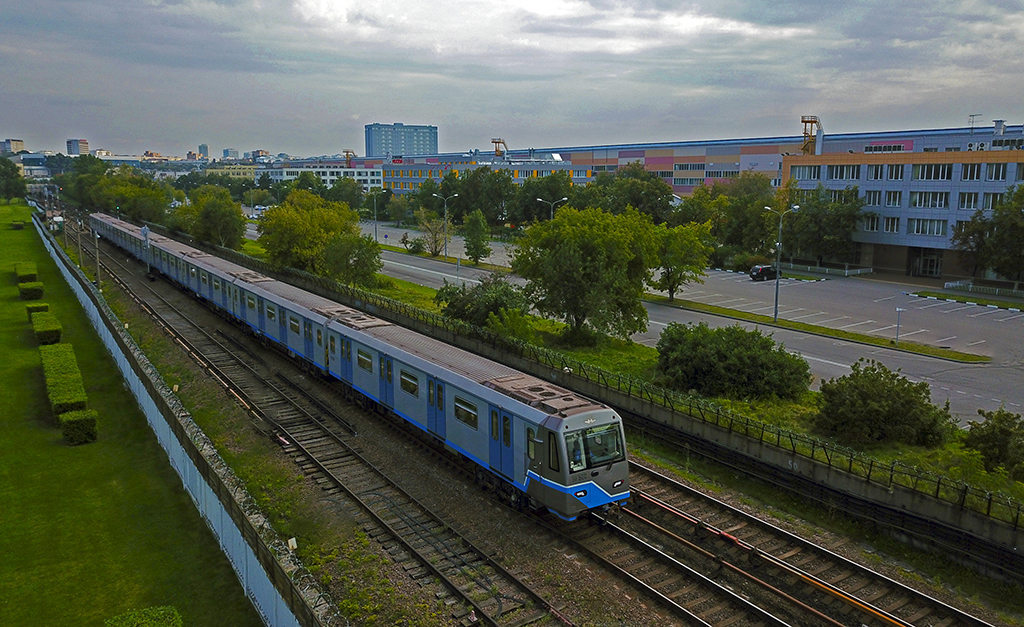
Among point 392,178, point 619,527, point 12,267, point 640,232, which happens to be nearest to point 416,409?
point 619,527

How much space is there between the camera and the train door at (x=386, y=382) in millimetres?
21203

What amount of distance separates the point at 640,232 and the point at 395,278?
93.0 feet

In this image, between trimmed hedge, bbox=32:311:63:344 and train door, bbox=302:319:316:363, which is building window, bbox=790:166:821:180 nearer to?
train door, bbox=302:319:316:363

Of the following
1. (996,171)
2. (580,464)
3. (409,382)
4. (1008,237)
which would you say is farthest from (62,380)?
(996,171)

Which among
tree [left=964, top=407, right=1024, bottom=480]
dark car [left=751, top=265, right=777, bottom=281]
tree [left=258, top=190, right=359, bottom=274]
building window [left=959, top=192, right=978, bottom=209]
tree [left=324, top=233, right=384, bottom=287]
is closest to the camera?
tree [left=964, top=407, right=1024, bottom=480]

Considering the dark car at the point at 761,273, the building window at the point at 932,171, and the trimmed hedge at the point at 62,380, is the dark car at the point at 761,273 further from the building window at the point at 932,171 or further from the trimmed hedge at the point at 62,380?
the trimmed hedge at the point at 62,380

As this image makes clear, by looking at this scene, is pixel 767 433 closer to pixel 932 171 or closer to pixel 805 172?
pixel 932 171

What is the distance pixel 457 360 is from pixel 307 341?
375 inches

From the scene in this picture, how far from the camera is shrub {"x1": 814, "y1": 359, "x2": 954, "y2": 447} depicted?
20891 millimetres

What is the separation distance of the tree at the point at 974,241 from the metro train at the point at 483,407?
44.8 m

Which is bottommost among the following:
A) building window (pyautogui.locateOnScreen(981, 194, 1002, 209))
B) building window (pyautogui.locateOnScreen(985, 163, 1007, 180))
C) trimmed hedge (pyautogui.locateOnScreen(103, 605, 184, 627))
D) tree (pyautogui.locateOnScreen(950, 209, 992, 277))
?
trimmed hedge (pyautogui.locateOnScreen(103, 605, 184, 627))

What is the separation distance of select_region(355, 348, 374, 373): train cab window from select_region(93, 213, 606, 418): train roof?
604mm

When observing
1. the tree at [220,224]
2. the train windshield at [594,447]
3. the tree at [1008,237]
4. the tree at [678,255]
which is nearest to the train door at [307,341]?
the train windshield at [594,447]

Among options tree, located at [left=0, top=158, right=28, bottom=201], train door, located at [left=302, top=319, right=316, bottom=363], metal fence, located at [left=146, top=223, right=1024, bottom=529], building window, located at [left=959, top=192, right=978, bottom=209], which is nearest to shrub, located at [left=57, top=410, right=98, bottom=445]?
train door, located at [left=302, top=319, right=316, bottom=363]
